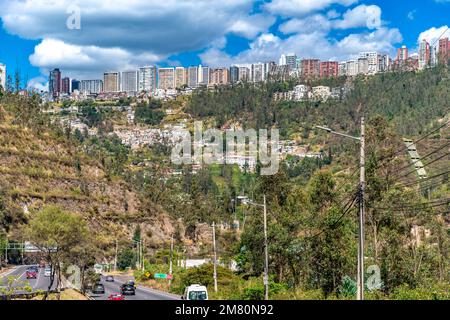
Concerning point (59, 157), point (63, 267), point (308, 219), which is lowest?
point (63, 267)

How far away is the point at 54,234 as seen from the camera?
165ft

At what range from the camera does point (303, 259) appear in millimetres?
54219

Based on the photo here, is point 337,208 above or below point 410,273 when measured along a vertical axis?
above

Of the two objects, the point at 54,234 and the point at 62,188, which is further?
the point at 62,188

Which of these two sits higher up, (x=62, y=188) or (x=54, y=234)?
(x=62, y=188)

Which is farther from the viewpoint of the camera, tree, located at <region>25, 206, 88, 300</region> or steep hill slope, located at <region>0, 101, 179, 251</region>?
steep hill slope, located at <region>0, 101, 179, 251</region>

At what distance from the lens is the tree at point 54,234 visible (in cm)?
4994

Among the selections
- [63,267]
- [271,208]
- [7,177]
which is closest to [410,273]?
[271,208]

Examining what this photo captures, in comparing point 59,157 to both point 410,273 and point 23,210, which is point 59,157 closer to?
point 23,210

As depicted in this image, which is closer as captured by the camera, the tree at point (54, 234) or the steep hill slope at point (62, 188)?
the tree at point (54, 234)

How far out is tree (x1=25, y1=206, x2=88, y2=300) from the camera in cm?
4994
